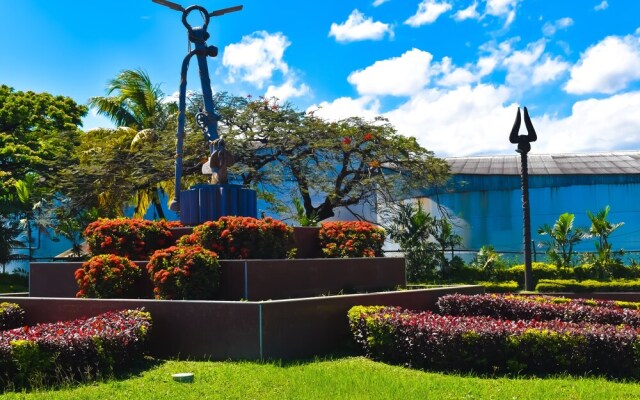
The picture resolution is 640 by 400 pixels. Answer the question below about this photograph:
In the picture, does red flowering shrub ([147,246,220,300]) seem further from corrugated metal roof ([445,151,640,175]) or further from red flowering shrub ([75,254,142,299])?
corrugated metal roof ([445,151,640,175])

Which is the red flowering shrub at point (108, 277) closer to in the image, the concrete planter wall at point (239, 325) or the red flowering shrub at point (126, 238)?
the concrete planter wall at point (239, 325)

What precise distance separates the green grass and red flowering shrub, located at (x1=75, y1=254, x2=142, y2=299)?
9.05 ft

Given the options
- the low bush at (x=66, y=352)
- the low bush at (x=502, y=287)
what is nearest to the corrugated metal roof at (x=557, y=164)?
the low bush at (x=502, y=287)

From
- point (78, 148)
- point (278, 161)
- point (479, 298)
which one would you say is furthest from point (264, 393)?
point (78, 148)

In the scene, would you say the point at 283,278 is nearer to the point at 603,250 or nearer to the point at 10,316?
the point at 10,316

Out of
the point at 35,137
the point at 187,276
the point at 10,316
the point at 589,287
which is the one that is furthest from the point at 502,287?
the point at 35,137

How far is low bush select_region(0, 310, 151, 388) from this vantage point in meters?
7.57

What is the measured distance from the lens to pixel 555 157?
31.5 metres

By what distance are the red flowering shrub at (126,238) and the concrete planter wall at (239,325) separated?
178 cm

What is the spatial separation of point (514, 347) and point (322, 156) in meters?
16.0

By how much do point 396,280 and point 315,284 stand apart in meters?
2.39

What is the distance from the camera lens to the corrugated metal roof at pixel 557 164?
27.6 meters

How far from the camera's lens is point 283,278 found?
10.7 m

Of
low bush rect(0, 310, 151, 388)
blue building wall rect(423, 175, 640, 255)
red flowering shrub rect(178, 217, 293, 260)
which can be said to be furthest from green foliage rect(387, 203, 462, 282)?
low bush rect(0, 310, 151, 388)
